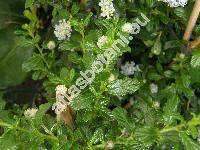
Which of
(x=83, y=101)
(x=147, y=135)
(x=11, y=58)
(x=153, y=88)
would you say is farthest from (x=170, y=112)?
(x=11, y=58)

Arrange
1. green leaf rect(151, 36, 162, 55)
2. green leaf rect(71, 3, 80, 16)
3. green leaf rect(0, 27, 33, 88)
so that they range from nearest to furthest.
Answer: green leaf rect(71, 3, 80, 16)
green leaf rect(151, 36, 162, 55)
green leaf rect(0, 27, 33, 88)

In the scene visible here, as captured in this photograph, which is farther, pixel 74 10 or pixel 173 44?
pixel 173 44

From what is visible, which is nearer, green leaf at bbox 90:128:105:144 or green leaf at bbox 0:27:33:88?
A: green leaf at bbox 90:128:105:144

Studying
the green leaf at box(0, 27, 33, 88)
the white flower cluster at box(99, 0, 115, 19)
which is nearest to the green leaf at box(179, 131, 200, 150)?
the white flower cluster at box(99, 0, 115, 19)

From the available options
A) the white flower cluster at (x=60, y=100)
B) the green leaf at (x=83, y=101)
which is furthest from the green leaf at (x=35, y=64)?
the green leaf at (x=83, y=101)

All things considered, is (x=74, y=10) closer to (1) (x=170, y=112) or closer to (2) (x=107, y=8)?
(2) (x=107, y=8)

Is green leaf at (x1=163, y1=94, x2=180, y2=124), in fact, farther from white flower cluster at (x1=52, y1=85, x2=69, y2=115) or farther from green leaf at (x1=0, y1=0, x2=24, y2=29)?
green leaf at (x1=0, y1=0, x2=24, y2=29)
